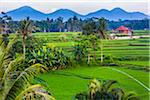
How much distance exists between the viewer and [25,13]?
1477 centimetres

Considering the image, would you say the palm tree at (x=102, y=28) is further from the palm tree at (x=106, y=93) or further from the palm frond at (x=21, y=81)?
the palm frond at (x=21, y=81)

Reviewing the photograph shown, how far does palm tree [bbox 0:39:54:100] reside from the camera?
244 centimetres

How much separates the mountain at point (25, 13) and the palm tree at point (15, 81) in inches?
393

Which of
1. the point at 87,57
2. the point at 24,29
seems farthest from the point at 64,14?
the point at 24,29

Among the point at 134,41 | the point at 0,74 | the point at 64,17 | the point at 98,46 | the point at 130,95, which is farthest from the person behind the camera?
the point at 64,17

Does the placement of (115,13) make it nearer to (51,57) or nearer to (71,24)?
(71,24)

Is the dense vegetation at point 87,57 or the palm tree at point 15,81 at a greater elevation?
the palm tree at point 15,81

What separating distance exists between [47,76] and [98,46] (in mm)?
3467

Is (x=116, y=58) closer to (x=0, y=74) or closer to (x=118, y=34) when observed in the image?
(x=118, y=34)

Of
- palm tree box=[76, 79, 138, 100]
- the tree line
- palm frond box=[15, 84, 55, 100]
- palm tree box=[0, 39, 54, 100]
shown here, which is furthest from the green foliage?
palm frond box=[15, 84, 55, 100]

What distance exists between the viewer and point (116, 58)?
11.4 meters

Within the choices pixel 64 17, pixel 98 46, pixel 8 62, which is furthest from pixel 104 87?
pixel 64 17

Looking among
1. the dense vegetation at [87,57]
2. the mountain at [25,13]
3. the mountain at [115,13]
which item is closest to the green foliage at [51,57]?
the dense vegetation at [87,57]

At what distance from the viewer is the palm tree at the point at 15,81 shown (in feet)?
8.01
